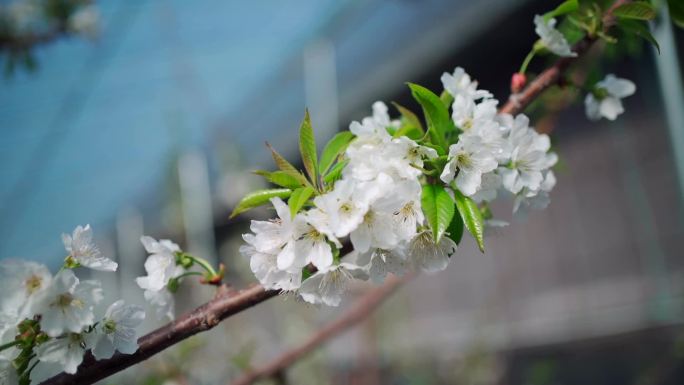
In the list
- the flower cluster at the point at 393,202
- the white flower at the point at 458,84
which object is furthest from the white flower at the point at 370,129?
the white flower at the point at 458,84

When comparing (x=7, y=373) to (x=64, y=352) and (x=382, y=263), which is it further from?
(x=382, y=263)

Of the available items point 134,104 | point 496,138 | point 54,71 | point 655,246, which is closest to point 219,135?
point 134,104

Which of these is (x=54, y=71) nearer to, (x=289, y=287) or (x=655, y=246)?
(x=655, y=246)

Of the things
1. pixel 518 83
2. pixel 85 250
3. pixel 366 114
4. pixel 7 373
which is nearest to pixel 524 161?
pixel 518 83

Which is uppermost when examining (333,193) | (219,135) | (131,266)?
(333,193)

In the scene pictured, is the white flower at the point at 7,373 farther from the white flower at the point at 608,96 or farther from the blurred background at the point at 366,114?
the white flower at the point at 608,96

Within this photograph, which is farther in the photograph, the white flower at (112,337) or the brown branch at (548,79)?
the brown branch at (548,79)
